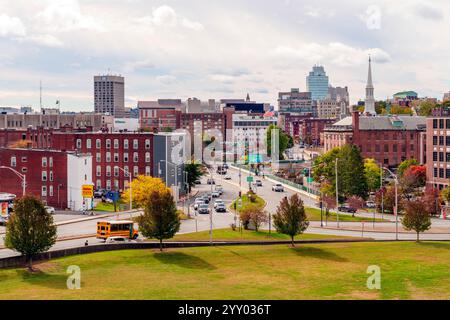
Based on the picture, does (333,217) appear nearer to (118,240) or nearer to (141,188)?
(141,188)

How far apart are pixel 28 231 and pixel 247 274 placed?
14.9 m

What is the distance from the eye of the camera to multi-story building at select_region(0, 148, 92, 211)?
305 ft

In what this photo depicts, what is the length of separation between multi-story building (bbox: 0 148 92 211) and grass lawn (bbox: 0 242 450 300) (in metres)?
37.3

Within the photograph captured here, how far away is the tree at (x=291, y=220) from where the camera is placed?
205 ft

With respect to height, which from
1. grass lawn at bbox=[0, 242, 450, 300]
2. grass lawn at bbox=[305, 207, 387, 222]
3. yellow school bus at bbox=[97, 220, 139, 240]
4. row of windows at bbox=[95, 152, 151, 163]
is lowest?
grass lawn at bbox=[305, 207, 387, 222]

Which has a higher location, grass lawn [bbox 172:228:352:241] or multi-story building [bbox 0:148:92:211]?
multi-story building [bbox 0:148:92:211]

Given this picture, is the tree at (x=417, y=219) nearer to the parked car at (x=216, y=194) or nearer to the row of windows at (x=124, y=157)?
the parked car at (x=216, y=194)

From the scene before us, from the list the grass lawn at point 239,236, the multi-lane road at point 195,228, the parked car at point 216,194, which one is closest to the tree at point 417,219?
the multi-lane road at point 195,228

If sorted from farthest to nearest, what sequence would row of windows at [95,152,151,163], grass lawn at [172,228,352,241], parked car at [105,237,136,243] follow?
row of windows at [95,152,151,163]
grass lawn at [172,228,352,241]
parked car at [105,237,136,243]

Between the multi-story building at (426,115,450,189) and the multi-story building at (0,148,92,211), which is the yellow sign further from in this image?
the multi-story building at (426,115,450,189)

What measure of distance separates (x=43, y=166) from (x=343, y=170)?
39322 mm

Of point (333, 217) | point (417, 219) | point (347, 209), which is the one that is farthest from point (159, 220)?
point (347, 209)

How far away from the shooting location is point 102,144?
11338 cm

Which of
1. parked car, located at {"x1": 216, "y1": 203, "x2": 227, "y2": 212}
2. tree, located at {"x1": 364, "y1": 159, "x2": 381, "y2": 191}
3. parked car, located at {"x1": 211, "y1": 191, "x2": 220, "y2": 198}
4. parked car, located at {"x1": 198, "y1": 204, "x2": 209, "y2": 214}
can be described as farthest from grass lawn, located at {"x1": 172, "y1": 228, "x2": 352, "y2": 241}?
tree, located at {"x1": 364, "y1": 159, "x2": 381, "y2": 191}
